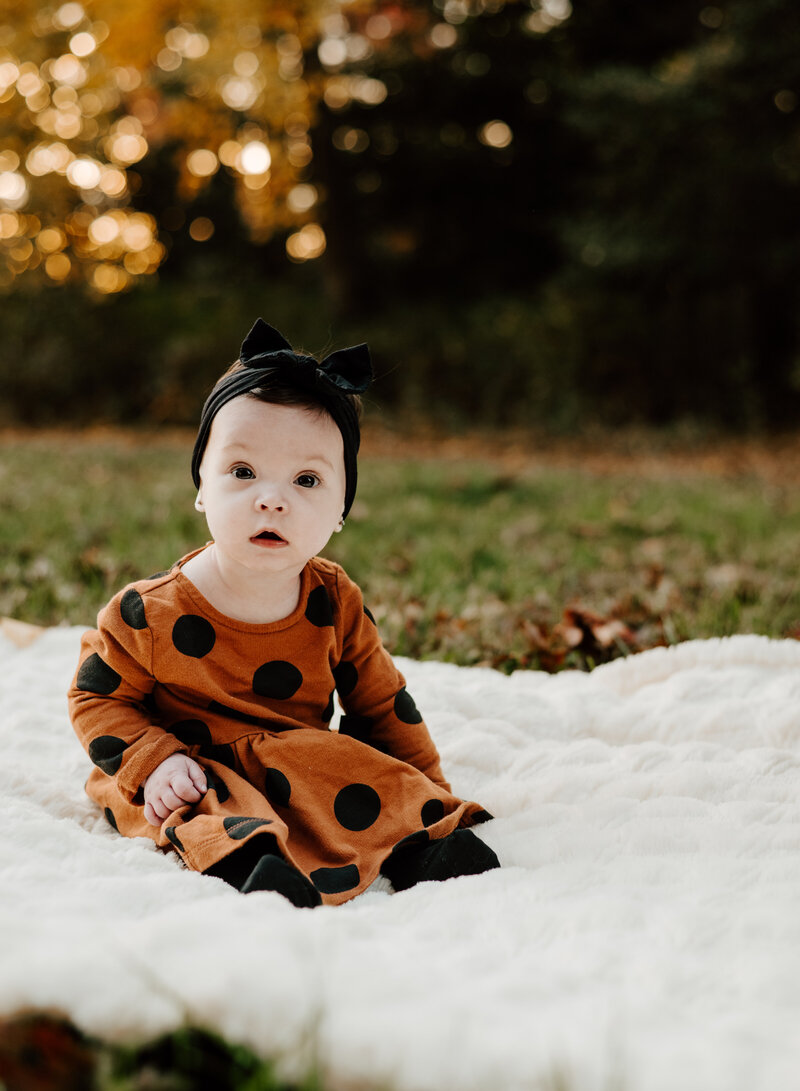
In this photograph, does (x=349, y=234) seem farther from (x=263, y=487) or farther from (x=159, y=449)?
(x=263, y=487)

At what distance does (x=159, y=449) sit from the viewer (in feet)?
25.7

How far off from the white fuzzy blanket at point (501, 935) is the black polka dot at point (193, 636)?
1.04 feet

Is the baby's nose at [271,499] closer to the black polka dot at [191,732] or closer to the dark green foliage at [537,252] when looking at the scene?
the black polka dot at [191,732]

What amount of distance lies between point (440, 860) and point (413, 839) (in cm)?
6

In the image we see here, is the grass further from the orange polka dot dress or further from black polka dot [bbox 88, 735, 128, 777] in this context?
black polka dot [bbox 88, 735, 128, 777]

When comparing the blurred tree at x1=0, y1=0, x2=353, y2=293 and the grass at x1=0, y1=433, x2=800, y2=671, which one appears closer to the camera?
the grass at x1=0, y1=433, x2=800, y2=671

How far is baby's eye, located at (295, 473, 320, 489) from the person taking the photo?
5.20ft

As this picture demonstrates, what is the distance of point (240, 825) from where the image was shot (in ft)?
4.67

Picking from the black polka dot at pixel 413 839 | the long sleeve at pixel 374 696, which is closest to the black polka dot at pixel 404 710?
the long sleeve at pixel 374 696

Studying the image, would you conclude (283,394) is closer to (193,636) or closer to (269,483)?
(269,483)

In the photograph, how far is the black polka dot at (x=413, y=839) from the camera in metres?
1.55

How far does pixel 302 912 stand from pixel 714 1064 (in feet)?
1.72

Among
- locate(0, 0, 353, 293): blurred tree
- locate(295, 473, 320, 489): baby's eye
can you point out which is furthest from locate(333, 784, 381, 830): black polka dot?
locate(0, 0, 353, 293): blurred tree

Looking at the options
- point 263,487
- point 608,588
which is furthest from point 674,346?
point 263,487
